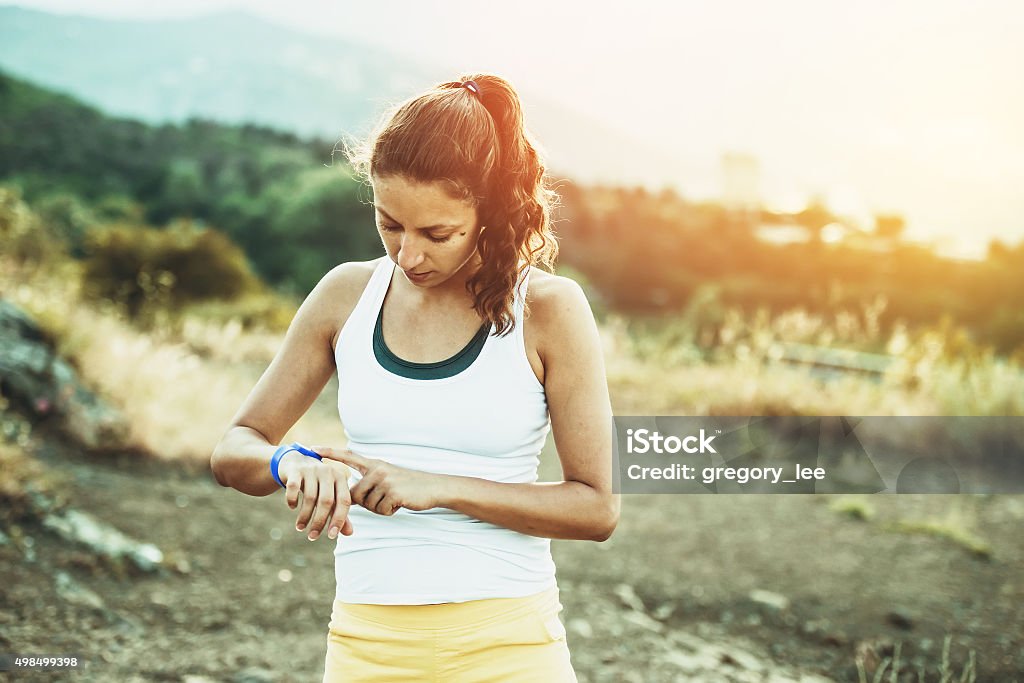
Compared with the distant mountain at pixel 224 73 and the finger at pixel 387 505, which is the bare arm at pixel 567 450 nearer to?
the finger at pixel 387 505

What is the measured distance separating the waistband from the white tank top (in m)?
0.01

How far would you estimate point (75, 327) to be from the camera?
233 inches

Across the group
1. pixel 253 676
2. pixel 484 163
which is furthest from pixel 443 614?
pixel 253 676

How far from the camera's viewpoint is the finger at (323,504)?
1303 millimetres

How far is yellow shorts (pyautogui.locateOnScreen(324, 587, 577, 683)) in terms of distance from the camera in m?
1.45

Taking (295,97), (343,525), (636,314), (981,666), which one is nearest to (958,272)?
(636,314)

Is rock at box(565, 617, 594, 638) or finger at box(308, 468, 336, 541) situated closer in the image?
finger at box(308, 468, 336, 541)

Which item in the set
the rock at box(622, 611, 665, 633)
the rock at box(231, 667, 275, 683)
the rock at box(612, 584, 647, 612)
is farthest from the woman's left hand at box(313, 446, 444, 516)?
the rock at box(612, 584, 647, 612)

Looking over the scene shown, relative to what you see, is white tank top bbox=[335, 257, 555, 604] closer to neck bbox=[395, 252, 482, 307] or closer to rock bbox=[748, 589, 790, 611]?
neck bbox=[395, 252, 482, 307]

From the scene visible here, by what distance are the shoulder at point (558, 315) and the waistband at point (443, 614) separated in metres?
0.42

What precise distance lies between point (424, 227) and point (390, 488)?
1.44 feet

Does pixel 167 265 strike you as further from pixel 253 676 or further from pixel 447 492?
pixel 447 492

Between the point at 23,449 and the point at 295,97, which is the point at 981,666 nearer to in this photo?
the point at 23,449

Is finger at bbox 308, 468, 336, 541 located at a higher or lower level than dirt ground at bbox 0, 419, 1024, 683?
higher
